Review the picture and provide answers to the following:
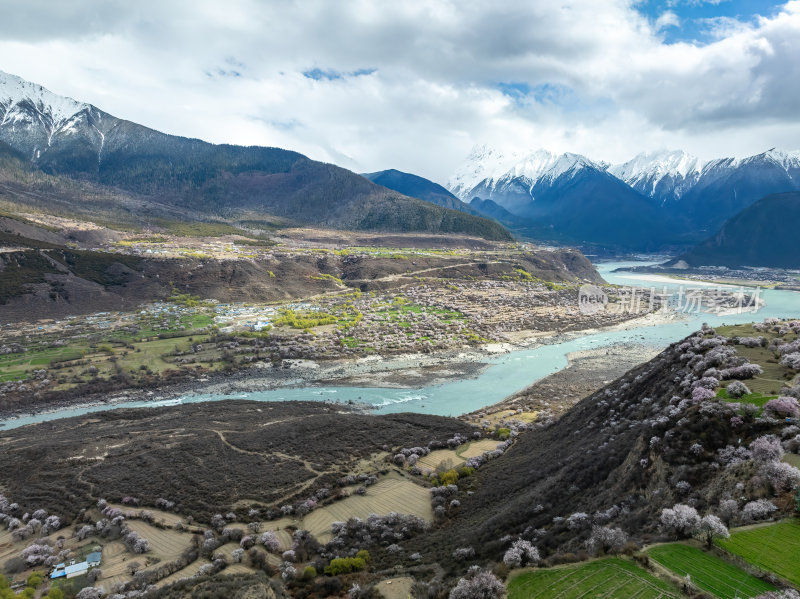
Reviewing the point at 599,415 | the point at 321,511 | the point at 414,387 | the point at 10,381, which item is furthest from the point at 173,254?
the point at 599,415

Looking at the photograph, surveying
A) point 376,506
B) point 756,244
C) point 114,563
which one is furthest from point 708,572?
point 756,244

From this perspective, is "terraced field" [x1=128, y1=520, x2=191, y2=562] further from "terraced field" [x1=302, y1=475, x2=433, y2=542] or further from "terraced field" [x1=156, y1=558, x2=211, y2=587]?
"terraced field" [x1=302, y1=475, x2=433, y2=542]

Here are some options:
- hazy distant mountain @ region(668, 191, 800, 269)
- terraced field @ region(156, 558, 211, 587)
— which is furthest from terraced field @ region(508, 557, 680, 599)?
hazy distant mountain @ region(668, 191, 800, 269)

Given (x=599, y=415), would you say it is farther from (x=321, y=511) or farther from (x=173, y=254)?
(x=173, y=254)

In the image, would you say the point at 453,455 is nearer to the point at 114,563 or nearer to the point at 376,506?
the point at 376,506

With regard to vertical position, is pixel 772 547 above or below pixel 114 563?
above
